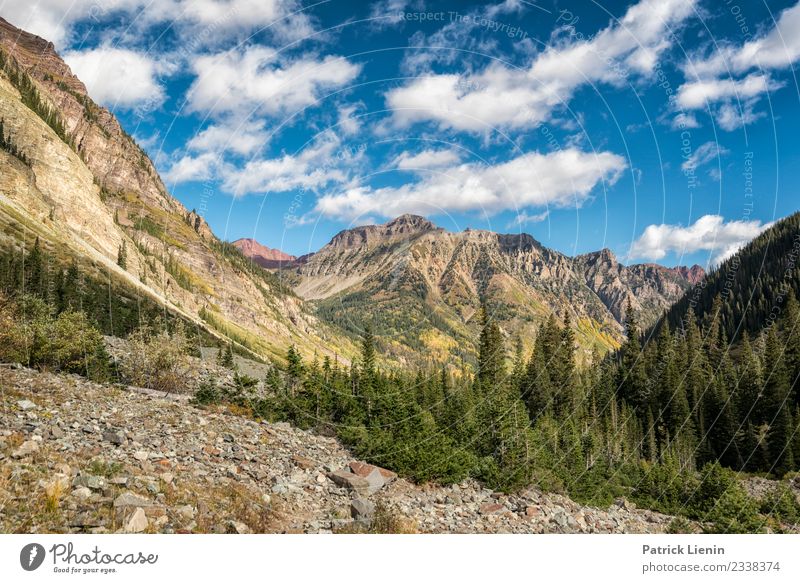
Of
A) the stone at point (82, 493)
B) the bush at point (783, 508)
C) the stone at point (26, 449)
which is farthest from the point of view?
the bush at point (783, 508)

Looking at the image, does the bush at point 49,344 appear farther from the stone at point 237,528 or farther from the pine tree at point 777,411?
the pine tree at point 777,411

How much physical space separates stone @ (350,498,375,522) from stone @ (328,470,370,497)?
2.83 m

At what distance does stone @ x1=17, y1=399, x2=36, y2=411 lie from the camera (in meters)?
21.0

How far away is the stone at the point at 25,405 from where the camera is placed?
2098 centimetres

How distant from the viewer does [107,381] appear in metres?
33.0

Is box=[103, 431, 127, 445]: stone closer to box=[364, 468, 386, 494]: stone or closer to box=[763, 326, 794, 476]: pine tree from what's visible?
box=[364, 468, 386, 494]: stone

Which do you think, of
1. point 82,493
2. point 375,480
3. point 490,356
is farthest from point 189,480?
point 490,356

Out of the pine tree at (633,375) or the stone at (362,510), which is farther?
the pine tree at (633,375)

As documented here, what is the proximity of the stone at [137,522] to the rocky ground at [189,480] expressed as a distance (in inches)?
1.3

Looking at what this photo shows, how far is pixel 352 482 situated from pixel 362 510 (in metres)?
4.33
